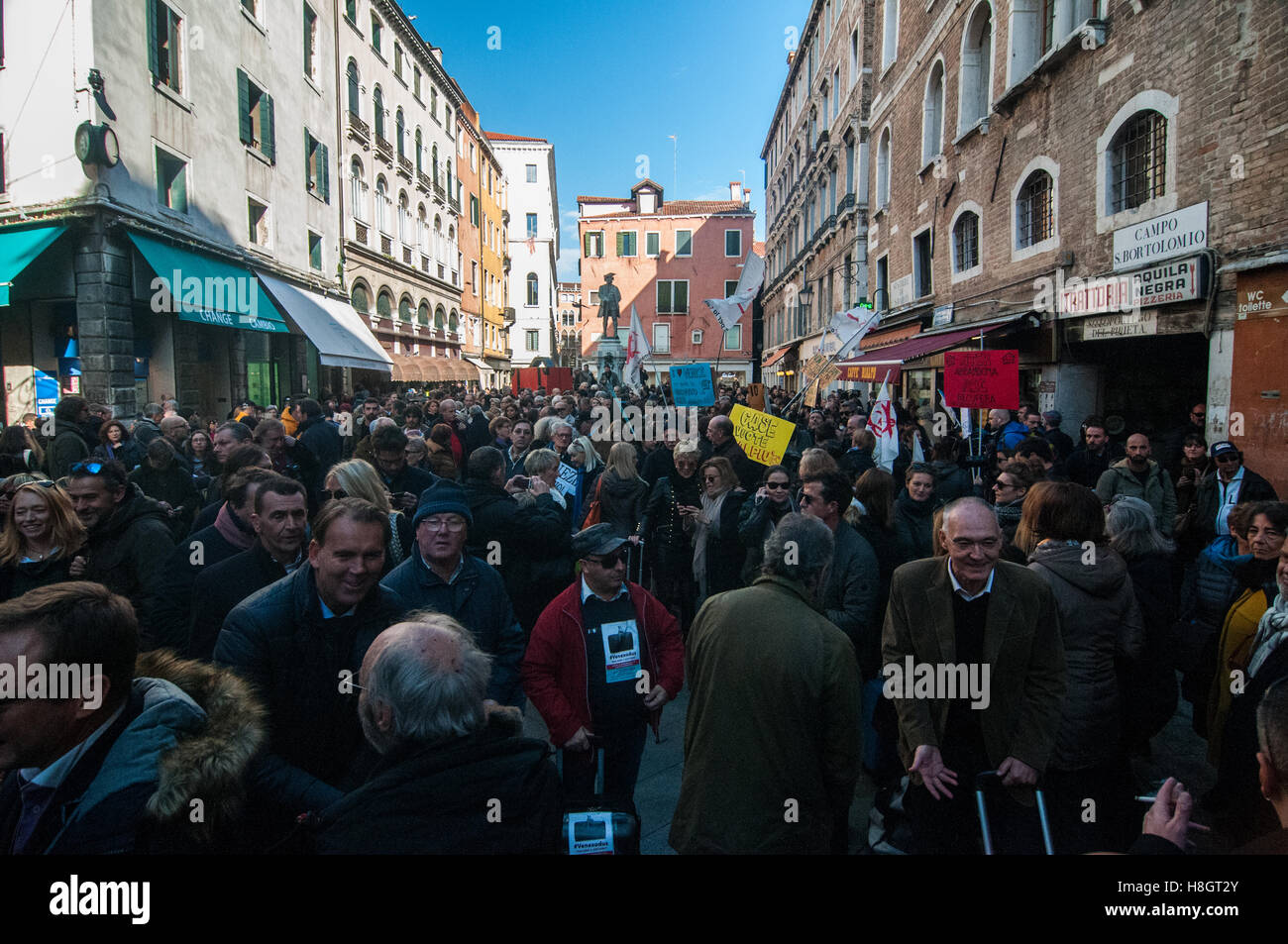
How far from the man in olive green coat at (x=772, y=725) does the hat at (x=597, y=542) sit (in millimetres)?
740

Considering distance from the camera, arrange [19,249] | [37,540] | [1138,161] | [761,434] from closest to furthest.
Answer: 1. [37,540]
2. [761,434]
3. [1138,161]
4. [19,249]

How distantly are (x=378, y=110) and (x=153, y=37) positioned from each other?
14535mm

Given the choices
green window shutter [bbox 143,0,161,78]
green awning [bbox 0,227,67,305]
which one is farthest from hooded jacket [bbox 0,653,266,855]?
green window shutter [bbox 143,0,161,78]

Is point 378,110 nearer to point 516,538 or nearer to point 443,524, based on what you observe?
point 516,538

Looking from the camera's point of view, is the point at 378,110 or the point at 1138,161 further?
the point at 378,110

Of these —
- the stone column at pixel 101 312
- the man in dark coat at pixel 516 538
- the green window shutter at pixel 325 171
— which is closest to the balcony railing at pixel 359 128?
the green window shutter at pixel 325 171

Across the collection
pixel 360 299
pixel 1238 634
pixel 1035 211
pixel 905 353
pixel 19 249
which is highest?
pixel 360 299

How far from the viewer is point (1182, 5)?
338 inches

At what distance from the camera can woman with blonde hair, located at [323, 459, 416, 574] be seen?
410 cm

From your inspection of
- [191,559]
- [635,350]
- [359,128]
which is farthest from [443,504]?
[359,128]

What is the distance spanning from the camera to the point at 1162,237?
899 cm

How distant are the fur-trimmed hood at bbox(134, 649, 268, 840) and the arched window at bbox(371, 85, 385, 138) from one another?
29437 millimetres

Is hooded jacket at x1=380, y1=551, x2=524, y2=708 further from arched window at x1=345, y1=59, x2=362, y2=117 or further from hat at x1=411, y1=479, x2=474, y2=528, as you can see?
arched window at x1=345, y1=59, x2=362, y2=117
